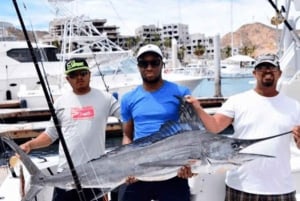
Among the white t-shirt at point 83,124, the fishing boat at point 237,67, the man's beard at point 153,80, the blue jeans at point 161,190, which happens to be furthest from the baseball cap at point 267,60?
the fishing boat at point 237,67

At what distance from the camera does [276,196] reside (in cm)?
228

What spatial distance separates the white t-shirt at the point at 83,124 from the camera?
2.68m

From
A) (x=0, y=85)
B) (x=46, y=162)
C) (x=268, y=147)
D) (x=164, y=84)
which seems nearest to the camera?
(x=268, y=147)

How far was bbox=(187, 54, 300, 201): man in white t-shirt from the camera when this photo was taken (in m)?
2.26

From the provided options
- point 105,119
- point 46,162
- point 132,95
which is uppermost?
point 132,95

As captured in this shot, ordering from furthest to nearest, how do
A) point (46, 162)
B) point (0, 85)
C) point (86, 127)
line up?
1. point (0, 85)
2. point (46, 162)
3. point (86, 127)

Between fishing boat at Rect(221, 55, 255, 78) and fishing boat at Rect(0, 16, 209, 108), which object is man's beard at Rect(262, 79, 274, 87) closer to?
fishing boat at Rect(0, 16, 209, 108)

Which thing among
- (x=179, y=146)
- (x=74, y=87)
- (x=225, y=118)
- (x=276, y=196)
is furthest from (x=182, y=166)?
(x=74, y=87)

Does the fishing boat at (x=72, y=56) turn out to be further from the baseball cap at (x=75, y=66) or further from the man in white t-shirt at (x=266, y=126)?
the man in white t-shirt at (x=266, y=126)

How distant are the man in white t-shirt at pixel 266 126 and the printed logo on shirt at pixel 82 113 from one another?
0.71 m

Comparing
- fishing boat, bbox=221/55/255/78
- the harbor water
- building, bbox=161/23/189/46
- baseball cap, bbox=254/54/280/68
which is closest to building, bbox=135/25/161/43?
the harbor water

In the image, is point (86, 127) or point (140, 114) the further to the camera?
point (86, 127)

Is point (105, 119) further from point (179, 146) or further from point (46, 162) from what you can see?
point (46, 162)

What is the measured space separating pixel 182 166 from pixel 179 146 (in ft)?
0.38
